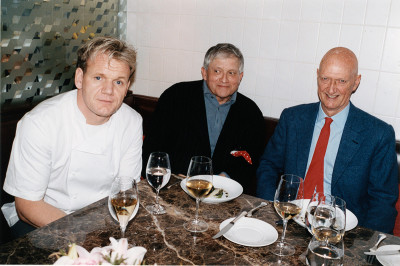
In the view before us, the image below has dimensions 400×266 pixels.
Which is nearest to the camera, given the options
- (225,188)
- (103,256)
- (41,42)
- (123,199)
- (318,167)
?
(103,256)

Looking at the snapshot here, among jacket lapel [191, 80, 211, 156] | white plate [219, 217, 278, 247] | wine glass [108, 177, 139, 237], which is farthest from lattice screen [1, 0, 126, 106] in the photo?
white plate [219, 217, 278, 247]

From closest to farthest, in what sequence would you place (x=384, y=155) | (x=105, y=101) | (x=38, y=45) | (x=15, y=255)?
(x=15, y=255), (x=105, y=101), (x=384, y=155), (x=38, y=45)

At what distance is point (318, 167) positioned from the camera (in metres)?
2.21

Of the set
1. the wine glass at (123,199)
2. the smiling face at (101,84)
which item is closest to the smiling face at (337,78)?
the smiling face at (101,84)

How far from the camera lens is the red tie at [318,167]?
7.18 ft

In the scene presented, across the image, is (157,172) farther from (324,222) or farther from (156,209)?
(324,222)

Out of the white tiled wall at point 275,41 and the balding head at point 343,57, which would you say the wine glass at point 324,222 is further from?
the white tiled wall at point 275,41

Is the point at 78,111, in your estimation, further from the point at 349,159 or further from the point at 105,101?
the point at 349,159

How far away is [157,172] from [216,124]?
53.1 inches

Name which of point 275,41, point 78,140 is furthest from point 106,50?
point 275,41

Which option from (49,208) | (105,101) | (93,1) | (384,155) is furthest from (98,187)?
(93,1)

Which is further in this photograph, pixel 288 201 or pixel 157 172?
pixel 157 172

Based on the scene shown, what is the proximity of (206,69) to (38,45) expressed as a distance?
126 cm

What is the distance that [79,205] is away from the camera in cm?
186
